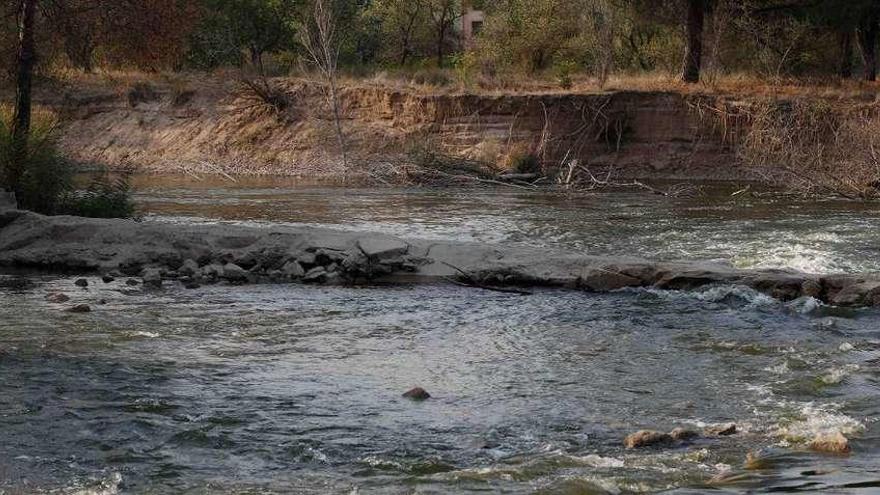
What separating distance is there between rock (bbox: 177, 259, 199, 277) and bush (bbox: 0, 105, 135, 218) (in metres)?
3.59

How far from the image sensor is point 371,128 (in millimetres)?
38562

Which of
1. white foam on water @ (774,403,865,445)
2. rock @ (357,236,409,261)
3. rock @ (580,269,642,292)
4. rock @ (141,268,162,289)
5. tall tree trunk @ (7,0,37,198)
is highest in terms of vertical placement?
tall tree trunk @ (7,0,37,198)

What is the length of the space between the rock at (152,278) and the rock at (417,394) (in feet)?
19.8

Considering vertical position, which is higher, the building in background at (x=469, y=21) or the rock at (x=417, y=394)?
the building in background at (x=469, y=21)

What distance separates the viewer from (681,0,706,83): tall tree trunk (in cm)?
3691

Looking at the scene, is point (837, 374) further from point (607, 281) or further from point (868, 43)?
point (868, 43)

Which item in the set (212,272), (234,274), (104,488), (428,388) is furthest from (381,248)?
(104,488)

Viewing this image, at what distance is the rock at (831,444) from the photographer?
7566 mm

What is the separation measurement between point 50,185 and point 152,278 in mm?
4473

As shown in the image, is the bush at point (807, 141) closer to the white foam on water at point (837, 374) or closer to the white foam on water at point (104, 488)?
the white foam on water at point (837, 374)

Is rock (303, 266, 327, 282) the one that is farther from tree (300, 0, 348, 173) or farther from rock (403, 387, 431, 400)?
tree (300, 0, 348, 173)

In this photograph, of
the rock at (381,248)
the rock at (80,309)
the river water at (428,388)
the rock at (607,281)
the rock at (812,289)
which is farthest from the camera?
the rock at (381,248)

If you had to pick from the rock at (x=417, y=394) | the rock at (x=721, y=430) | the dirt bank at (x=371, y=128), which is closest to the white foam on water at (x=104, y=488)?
the rock at (x=417, y=394)

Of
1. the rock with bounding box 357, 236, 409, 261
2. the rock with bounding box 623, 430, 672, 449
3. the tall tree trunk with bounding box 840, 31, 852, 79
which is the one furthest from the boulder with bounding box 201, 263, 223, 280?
the tall tree trunk with bounding box 840, 31, 852, 79
